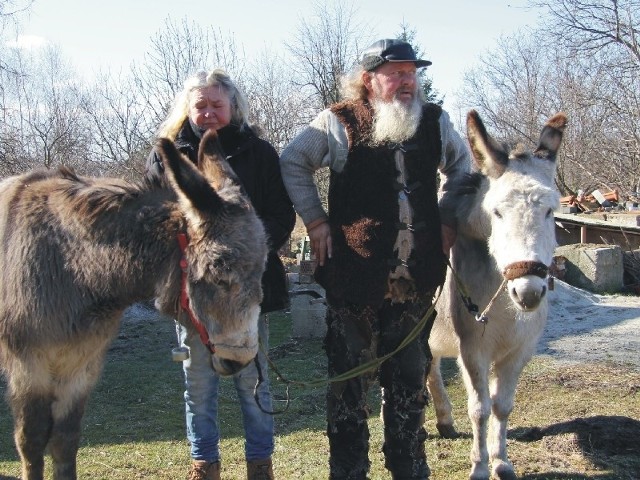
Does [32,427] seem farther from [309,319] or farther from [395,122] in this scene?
[309,319]

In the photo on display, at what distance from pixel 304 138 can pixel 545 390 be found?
398 cm

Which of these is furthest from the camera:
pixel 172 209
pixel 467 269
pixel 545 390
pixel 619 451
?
pixel 545 390

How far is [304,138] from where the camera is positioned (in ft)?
12.2

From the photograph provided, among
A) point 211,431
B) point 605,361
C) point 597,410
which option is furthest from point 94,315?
point 605,361

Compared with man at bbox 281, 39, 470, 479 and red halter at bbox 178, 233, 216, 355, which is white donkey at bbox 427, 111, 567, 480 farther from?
red halter at bbox 178, 233, 216, 355

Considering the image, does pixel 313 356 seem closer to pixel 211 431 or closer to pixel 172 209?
pixel 211 431

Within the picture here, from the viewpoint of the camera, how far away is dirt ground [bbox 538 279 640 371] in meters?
7.99

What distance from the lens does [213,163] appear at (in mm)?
3303

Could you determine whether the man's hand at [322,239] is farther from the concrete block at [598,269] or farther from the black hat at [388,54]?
the concrete block at [598,269]

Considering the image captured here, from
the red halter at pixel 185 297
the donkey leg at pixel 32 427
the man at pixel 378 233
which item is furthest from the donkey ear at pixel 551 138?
the donkey leg at pixel 32 427

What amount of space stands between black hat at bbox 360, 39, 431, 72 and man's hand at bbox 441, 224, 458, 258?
3.06ft

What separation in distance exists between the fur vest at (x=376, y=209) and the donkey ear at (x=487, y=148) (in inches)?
11.6

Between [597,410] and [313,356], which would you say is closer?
[597,410]

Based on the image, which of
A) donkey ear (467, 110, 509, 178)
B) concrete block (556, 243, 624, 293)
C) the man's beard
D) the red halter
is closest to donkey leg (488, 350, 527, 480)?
donkey ear (467, 110, 509, 178)
